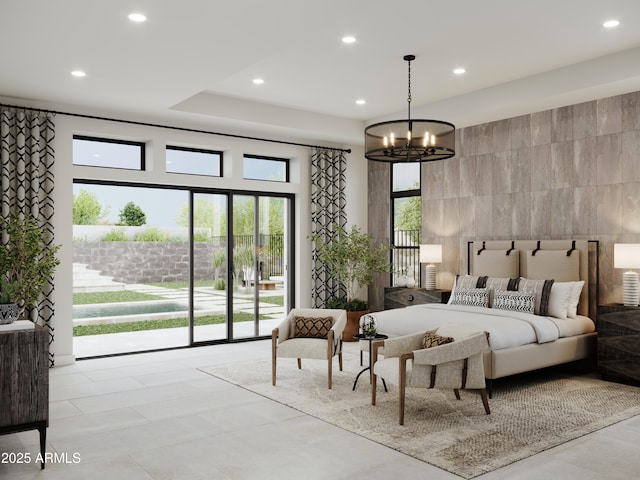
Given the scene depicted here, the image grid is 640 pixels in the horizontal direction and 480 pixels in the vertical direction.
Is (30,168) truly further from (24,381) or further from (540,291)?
(540,291)

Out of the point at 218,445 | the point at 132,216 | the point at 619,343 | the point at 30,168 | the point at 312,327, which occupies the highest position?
the point at 30,168

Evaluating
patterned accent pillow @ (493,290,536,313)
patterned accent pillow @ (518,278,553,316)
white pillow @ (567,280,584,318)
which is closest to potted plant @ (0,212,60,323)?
patterned accent pillow @ (493,290,536,313)

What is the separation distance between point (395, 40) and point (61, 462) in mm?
4140

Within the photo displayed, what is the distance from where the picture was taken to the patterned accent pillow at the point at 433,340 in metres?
4.48

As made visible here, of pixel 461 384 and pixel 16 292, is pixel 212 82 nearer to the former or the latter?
pixel 16 292

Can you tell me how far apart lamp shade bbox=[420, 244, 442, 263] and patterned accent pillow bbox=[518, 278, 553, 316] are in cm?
148

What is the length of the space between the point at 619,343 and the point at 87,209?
5969mm

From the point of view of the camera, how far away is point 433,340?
14.9ft

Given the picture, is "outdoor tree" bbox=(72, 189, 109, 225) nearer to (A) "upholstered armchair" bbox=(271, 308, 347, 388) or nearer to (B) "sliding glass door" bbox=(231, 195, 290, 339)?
(B) "sliding glass door" bbox=(231, 195, 290, 339)

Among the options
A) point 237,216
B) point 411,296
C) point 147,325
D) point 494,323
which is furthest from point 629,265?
point 147,325

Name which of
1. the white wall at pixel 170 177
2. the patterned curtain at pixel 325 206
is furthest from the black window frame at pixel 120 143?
the patterned curtain at pixel 325 206

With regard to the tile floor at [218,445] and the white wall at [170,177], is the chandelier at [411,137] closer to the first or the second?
the tile floor at [218,445]

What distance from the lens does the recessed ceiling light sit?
372cm

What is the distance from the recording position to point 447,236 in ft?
24.7
